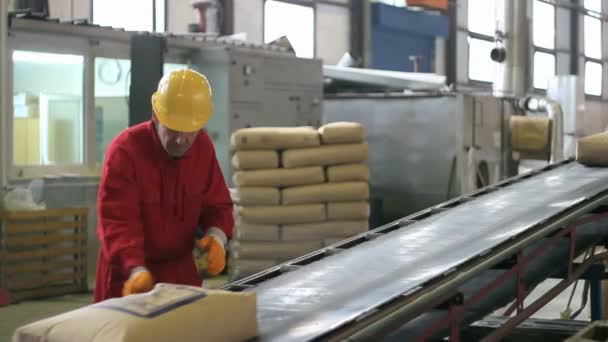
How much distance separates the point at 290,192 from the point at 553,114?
5.69 meters

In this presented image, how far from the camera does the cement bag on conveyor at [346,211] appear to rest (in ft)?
23.9

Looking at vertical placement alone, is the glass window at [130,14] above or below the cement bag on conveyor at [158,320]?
above

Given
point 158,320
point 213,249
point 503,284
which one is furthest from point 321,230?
point 158,320

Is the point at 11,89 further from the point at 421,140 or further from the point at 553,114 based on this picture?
the point at 553,114

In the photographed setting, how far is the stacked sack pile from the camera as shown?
712 cm

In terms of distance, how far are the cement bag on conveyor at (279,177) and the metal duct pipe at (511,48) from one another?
23.4 feet

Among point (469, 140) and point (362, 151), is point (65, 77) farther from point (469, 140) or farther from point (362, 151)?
point (469, 140)

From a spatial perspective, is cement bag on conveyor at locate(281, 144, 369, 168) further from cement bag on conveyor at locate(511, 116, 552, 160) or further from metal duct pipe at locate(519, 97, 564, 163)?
metal duct pipe at locate(519, 97, 564, 163)

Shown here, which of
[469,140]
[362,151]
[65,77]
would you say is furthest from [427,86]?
[65,77]

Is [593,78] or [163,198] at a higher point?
[593,78]

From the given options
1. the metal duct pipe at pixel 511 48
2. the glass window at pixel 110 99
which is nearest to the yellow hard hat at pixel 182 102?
the glass window at pixel 110 99

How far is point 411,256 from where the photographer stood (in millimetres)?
3580

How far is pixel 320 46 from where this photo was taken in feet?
46.3

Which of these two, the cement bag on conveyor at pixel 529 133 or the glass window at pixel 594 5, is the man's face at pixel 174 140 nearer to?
the cement bag on conveyor at pixel 529 133
